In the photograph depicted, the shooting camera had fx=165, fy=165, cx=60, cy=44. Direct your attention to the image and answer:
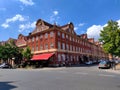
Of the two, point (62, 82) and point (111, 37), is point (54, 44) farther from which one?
point (62, 82)

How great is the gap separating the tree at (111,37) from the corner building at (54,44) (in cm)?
1524

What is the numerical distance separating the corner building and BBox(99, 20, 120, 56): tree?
1524cm

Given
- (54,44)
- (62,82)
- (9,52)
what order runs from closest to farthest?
(62,82) < (54,44) < (9,52)

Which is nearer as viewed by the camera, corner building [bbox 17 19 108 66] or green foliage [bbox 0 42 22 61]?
corner building [bbox 17 19 108 66]

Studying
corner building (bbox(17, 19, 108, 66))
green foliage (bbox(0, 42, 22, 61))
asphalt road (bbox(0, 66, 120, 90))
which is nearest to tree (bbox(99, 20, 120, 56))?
asphalt road (bbox(0, 66, 120, 90))

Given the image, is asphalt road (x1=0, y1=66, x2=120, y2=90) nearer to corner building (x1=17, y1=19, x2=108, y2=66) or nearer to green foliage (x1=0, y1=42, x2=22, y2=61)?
corner building (x1=17, y1=19, x2=108, y2=66)

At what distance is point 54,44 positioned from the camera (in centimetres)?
4503

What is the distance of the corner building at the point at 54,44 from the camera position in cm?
4504

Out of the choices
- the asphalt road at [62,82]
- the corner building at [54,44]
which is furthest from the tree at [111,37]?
the corner building at [54,44]

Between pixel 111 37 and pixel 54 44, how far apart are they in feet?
58.7

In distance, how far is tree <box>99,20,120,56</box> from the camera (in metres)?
30.6

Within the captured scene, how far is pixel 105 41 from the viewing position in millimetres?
32906

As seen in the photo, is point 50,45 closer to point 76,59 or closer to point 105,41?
point 76,59

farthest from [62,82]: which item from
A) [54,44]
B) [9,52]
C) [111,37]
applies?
[9,52]
